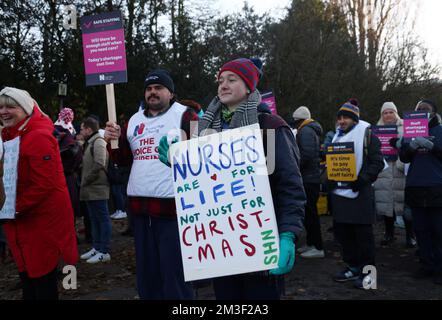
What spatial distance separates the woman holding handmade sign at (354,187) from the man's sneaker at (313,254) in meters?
1.22

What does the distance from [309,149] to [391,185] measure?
1.84 meters

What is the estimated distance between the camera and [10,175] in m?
3.42

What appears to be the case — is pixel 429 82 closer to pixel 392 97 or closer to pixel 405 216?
pixel 392 97

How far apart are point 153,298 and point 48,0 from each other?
14.0 metres

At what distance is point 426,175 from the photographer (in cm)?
545

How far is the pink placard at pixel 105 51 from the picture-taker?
3.84 meters

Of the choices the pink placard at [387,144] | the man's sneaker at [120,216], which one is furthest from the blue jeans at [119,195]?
the pink placard at [387,144]

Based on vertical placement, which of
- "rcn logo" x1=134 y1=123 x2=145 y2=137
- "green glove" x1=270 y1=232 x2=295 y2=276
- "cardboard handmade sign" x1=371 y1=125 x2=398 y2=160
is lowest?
"green glove" x1=270 y1=232 x2=295 y2=276

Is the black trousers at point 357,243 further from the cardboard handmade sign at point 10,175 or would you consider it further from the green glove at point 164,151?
the cardboard handmade sign at point 10,175

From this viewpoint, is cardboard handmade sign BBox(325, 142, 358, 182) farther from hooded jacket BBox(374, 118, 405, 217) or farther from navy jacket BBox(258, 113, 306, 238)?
navy jacket BBox(258, 113, 306, 238)

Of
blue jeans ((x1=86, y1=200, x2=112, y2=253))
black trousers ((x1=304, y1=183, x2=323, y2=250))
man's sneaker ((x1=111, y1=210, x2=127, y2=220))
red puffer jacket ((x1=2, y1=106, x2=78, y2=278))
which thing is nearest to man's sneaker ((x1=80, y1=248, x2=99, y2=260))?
blue jeans ((x1=86, y1=200, x2=112, y2=253))

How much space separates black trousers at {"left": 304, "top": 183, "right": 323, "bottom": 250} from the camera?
263 inches

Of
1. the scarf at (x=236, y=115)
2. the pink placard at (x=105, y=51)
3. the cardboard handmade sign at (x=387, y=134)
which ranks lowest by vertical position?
the cardboard handmade sign at (x=387, y=134)
